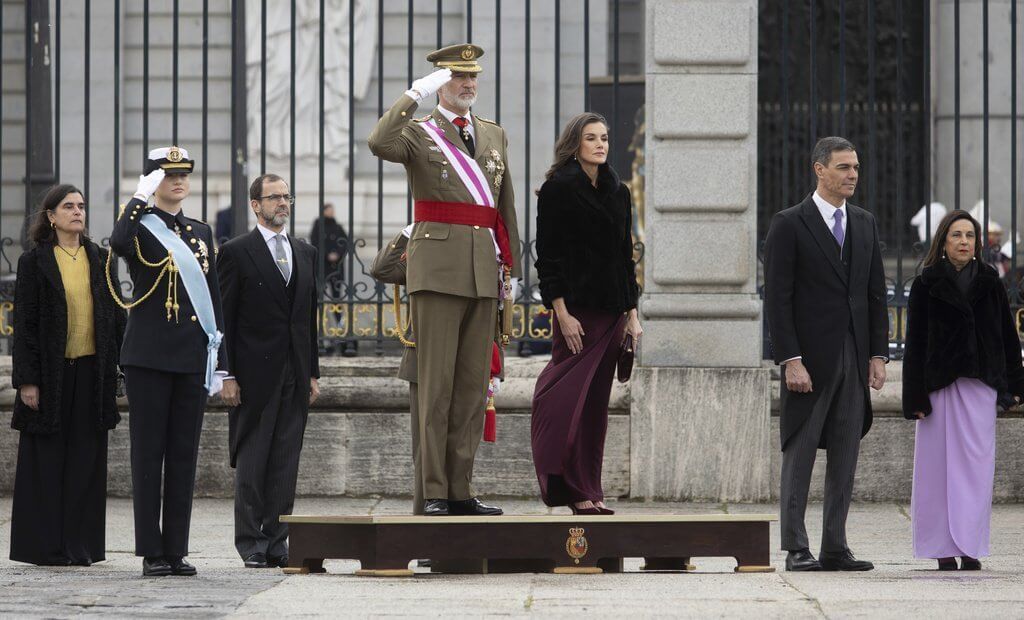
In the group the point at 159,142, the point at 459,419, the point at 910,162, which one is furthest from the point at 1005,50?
the point at 459,419

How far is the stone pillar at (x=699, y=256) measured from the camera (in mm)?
9805

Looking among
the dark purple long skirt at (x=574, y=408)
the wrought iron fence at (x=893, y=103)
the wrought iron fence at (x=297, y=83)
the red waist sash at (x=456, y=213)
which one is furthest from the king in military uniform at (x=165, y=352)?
the wrought iron fence at (x=297, y=83)

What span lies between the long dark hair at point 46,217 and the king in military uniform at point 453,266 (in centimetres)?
185

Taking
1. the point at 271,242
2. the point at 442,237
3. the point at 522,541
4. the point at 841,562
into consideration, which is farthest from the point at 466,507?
the point at 271,242

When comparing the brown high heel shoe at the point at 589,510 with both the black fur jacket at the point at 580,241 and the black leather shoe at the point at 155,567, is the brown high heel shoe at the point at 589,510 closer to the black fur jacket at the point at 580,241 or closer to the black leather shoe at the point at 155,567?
the black fur jacket at the point at 580,241

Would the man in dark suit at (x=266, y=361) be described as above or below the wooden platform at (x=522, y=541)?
above

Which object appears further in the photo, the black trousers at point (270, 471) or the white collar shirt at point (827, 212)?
the black trousers at point (270, 471)

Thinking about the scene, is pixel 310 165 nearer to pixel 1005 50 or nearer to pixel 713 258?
pixel 1005 50

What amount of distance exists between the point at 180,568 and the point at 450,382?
4.56 ft

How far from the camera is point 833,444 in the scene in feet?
24.9

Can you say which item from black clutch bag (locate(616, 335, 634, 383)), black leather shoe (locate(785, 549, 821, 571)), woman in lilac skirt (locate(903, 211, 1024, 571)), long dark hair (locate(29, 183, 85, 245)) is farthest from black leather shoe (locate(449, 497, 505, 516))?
long dark hair (locate(29, 183, 85, 245))

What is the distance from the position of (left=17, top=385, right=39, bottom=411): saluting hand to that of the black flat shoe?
1.12m

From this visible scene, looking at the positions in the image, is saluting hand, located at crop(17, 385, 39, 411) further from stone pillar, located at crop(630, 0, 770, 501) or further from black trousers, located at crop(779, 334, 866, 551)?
stone pillar, located at crop(630, 0, 770, 501)

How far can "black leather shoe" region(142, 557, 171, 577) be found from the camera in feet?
23.6
